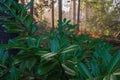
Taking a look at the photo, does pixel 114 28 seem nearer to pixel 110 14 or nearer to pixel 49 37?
pixel 110 14

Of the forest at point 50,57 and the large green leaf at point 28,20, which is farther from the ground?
the large green leaf at point 28,20

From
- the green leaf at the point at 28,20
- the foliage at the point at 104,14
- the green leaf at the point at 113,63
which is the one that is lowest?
the foliage at the point at 104,14

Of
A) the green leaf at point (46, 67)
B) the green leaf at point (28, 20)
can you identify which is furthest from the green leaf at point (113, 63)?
the green leaf at point (28, 20)

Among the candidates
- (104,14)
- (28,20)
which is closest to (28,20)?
(28,20)

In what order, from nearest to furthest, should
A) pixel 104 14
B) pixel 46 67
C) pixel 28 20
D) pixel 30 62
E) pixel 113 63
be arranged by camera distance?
pixel 113 63
pixel 46 67
pixel 30 62
pixel 28 20
pixel 104 14

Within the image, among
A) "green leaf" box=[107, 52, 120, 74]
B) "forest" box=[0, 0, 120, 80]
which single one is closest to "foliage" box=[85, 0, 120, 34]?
"forest" box=[0, 0, 120, 80]

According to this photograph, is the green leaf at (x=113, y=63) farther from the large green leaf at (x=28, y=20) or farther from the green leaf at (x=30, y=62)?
the large green leaf at (x=28, y=20)

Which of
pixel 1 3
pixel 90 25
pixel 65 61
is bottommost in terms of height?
pixel 90 25

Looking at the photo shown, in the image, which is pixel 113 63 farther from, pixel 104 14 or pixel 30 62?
pixel 104 14

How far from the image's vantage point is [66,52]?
96 centimetres

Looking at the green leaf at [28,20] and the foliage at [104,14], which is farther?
the foliage at [104,14]

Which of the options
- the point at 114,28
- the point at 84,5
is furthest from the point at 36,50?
the point at 84,5

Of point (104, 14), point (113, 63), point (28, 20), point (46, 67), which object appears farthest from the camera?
point (104, 14)

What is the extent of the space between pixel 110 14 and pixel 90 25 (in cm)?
264
